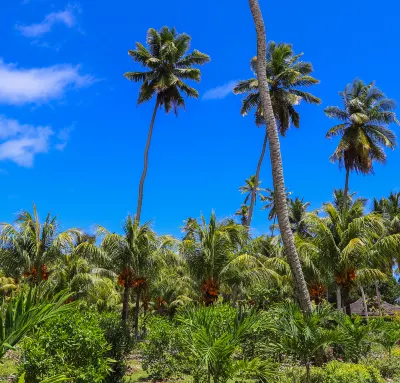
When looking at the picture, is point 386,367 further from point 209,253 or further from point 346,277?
point 209,253

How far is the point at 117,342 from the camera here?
1307cm

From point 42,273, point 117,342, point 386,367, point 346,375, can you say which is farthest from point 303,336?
point 42,273

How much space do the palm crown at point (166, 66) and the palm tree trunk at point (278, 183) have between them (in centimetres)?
1524

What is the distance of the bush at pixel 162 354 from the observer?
13.2 m

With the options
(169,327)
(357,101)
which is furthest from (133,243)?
(357,101)

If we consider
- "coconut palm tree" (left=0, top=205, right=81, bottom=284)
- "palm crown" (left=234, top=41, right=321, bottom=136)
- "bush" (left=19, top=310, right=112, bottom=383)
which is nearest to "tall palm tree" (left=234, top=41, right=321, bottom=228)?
"palm crown" (left=234, top=41, right=321, bottom=136)

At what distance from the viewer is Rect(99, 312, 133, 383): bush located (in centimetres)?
1230

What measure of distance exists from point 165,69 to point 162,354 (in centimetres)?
2091

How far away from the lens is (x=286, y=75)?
29.3 meters

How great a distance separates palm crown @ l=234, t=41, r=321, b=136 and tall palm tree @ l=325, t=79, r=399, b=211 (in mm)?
3575

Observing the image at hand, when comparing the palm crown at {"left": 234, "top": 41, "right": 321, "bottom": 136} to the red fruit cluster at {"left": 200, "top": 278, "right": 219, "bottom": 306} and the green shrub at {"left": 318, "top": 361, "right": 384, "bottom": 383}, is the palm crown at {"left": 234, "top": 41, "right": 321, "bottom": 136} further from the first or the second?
the green shrub at {"left": 318, "top": 361, "right": 384, "bottom": 383}

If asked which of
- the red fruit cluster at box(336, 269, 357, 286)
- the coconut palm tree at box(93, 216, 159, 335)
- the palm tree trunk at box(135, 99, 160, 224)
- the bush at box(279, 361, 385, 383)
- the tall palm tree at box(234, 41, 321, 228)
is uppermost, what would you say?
the tall palm tree at box(234, 41, 321, 228)

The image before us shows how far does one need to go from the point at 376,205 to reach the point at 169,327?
35778mm

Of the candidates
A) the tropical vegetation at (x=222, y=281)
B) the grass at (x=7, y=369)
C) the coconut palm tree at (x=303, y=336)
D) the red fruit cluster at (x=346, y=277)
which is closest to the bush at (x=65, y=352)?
the tropical vegetation at (x=222, y=281)
